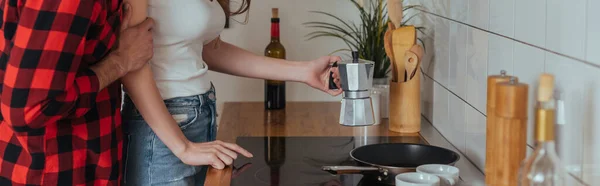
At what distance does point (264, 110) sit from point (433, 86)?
1.98 feet

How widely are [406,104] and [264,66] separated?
395 mm

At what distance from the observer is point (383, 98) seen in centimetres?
244

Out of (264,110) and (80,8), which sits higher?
(80,8)

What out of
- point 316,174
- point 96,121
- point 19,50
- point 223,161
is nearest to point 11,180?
point 96,121

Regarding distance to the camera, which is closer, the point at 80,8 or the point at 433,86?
the point at 80,8

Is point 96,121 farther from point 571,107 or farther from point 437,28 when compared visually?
point 437,28

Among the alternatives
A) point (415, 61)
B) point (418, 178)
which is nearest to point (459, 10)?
point (415, 61)

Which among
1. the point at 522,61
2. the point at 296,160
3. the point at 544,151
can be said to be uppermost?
the point at 522,61

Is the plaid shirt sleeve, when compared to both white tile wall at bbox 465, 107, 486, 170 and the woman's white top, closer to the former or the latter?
the woman's white top

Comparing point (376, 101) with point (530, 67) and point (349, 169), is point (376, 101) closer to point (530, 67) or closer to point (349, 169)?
point (349, 169)

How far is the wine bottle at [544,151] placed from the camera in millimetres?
1067

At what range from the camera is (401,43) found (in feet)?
7.04

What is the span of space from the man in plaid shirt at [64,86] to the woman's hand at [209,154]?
0.13 m

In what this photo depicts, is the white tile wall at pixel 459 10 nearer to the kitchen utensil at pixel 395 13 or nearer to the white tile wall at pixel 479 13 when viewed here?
the white tile wall at pixel 479 13
